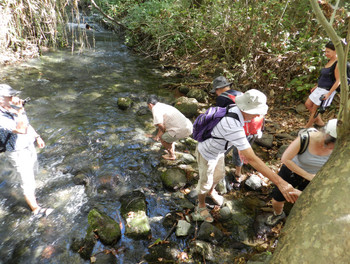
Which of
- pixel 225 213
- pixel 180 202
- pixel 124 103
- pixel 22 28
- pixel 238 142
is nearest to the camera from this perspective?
pixel 238 142

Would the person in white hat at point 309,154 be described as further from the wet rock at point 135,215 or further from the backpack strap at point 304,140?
the wet rock at point 135,215

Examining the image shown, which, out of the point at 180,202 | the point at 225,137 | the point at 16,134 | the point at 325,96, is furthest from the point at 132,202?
the point at 325,96

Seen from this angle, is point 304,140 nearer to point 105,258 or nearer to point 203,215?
point 203,215

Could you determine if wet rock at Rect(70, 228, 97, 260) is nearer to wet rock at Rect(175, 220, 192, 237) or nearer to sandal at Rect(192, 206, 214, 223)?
wet rock at Rect(175, 220, 192, 237)

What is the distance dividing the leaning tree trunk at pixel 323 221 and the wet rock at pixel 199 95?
681 centimetres

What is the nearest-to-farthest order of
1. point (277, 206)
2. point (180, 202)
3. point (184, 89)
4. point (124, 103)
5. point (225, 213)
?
1. point (277, 206)
2. point (225, 213)
3. point (180, 202)
4. point (124, 103)
5. point (184, 89)

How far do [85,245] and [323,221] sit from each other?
3324mm

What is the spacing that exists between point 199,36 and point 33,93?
742 centimetres

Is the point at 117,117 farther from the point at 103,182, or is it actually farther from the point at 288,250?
the point at 288,250

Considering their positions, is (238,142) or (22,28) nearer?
(238,142)

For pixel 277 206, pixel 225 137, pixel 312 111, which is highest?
pixel 225 137

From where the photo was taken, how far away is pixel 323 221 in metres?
1.00

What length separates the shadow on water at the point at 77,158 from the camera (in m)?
3.44

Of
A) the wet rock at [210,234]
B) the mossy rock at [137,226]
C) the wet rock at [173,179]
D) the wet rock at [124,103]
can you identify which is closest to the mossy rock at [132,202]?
the mossy rock at [137,226]
